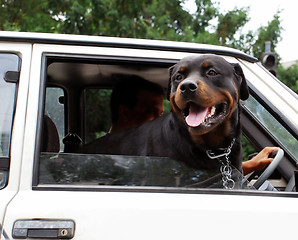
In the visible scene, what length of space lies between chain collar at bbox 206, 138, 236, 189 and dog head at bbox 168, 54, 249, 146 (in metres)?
0.09

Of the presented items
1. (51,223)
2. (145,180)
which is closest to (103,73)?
(145,180)

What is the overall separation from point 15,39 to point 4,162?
0.56 meters

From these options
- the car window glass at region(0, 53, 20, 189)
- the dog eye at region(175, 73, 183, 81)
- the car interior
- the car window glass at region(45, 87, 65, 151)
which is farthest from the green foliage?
the car window glass at region(0, 53, 20, 189)

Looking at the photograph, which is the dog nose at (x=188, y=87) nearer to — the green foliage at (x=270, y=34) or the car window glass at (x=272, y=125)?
the car window glass at (x=272, y=125)

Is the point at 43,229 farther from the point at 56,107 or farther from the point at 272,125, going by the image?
the point at 56,107

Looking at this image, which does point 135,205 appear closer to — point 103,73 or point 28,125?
point 28,125

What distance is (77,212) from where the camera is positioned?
1.70 meters

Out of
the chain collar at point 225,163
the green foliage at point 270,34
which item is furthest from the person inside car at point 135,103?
the green foliage at point 270,34

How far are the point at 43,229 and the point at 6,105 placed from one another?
1.87ft

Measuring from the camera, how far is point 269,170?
7.50 feet

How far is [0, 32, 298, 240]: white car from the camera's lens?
66.8 inches

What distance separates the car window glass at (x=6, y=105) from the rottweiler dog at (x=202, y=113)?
2.43ft

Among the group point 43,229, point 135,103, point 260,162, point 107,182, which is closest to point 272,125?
point 260,162

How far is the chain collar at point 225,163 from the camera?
6.54 ft
